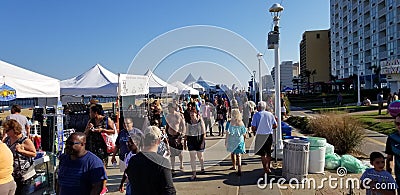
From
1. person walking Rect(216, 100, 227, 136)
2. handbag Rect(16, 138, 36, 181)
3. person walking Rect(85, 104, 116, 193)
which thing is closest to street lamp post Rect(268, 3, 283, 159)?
person walking Rect(85, 104, 116, 193)

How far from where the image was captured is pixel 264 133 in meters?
6.89

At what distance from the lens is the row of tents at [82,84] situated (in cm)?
868

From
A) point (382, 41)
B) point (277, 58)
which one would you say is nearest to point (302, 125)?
point (277, 58)

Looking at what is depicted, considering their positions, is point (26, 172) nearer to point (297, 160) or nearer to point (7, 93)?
point (7, 93)

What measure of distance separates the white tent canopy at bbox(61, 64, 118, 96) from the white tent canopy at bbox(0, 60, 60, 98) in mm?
2501

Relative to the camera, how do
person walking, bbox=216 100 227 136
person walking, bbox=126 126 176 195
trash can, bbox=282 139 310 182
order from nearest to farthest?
person walking, bbox=126 126 176 195
trash can, bbox=282 139 310 182
person walking, bbox=216 100 227 136

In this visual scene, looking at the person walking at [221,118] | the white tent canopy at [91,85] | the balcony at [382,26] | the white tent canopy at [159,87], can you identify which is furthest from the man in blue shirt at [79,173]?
the balcony at [382,26]

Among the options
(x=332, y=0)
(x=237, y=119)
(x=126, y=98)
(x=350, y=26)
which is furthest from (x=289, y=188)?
(x=332, y=0)

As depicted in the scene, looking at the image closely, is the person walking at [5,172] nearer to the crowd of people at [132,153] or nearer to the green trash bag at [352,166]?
the crowd of people at [132,153]

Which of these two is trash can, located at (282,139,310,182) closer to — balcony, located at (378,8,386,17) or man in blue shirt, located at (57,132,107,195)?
man in blue shirt, located at (57,132,107,195)

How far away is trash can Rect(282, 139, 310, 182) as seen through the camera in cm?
614

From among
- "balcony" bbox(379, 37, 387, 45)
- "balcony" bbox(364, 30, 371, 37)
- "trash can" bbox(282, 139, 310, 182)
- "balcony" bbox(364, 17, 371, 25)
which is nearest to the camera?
"trash can" bbox(282, 139, 310, 182)

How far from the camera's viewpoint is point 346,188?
586 centimetres

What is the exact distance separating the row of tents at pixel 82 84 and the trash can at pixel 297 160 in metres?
3.86
